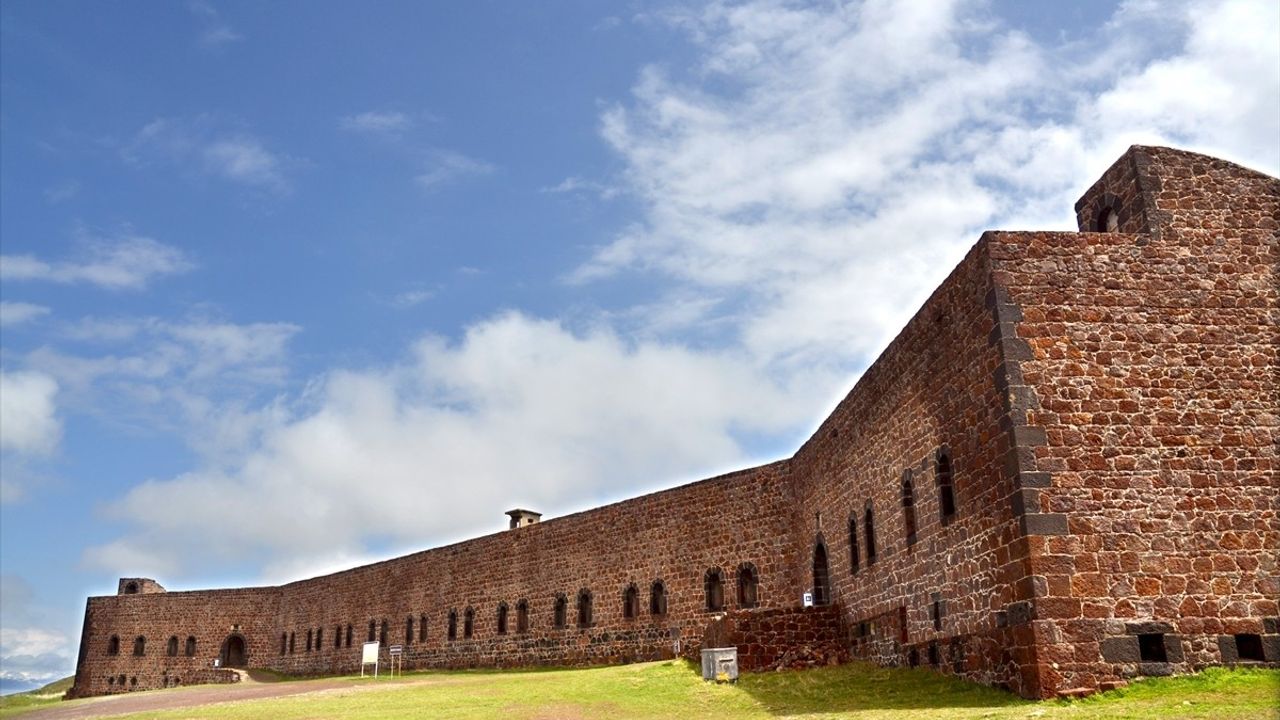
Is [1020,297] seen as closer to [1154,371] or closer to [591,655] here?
[1154,371]

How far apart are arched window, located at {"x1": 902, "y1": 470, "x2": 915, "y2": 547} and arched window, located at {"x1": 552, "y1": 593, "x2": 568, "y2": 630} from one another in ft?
48.7

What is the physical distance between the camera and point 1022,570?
11.1 metres

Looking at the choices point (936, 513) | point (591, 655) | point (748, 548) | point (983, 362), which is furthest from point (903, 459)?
point (591, 655)

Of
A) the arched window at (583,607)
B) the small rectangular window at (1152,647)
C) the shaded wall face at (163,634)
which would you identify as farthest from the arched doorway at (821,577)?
the shaded wall face at (163,634)

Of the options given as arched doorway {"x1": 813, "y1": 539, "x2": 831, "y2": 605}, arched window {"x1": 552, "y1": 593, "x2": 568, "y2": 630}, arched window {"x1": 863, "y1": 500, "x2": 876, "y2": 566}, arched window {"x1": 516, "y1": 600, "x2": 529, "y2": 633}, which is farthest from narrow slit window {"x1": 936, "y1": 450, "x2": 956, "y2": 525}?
arched window {"x1": 516, "y1": 600, "x2": 529, "y2": 633}

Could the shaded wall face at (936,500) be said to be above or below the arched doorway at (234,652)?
above

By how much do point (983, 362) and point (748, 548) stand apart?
11.8 metres

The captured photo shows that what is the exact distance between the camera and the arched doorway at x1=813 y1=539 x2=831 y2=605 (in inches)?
795

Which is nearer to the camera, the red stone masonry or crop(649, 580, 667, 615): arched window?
the red stone masonry

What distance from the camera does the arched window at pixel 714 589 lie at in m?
23.6

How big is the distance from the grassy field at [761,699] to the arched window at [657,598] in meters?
4.59

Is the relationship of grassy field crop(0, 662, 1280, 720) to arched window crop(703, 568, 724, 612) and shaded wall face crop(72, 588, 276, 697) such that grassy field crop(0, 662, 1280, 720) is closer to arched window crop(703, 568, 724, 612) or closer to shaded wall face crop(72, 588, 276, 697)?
arched window crop(703, 568, 724, 612)

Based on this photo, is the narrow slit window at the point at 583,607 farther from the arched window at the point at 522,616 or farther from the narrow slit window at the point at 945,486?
the narrow slit window at the point at 945,486

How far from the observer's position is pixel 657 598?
25188 mm
